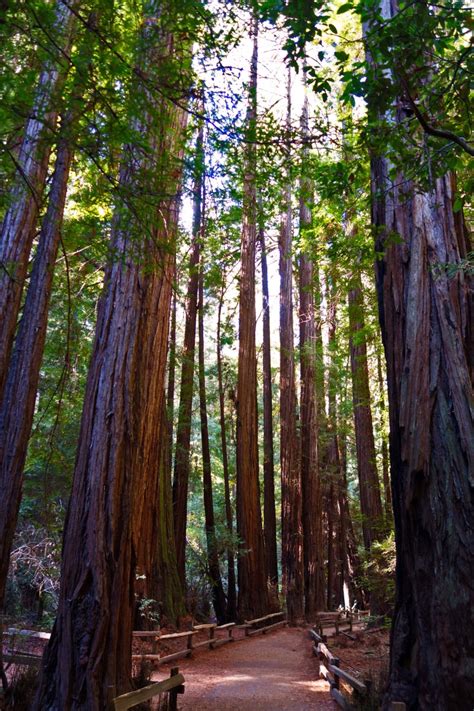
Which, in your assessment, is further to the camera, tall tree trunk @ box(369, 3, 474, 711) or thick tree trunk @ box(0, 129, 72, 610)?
thick tree trunk @ box(0, 129, 72, 610)

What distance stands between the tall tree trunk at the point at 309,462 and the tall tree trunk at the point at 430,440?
39.3 feet

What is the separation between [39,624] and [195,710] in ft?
18.3

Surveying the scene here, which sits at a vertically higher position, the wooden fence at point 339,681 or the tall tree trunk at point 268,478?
the tall tree trunk at point 268,478

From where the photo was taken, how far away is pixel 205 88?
4992 millimetres

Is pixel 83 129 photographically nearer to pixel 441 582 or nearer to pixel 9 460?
Answer: pixel 441 582

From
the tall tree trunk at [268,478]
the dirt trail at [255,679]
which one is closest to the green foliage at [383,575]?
the dirt trail at [255,679]

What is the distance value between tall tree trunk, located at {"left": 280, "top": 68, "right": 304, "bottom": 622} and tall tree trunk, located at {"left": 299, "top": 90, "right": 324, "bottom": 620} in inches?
12.8

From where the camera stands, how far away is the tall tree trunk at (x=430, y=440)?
393cm

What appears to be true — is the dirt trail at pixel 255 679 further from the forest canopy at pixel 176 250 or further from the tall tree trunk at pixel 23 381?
the tall tree trunk at pixel 23 381

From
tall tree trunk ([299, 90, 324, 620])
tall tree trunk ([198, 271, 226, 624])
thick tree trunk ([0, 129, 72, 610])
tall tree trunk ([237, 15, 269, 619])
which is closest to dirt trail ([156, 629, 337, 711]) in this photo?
tall tree trunk ([237, 15, 269, 619])

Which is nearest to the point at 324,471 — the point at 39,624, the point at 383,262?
the point at 39,624

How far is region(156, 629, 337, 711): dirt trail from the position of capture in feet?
24.5

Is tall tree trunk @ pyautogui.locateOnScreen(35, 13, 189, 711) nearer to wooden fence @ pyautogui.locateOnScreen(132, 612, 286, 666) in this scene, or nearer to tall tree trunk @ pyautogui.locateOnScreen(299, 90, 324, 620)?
wooden fence @ pyautogui.locateOnScreen(132, 612, 286, 666)

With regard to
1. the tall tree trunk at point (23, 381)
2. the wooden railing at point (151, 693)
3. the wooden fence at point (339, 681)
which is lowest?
the wooden fence at point (339, 681)
